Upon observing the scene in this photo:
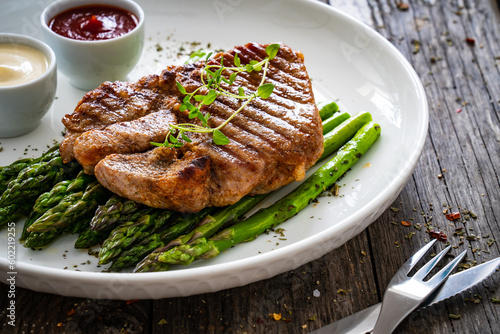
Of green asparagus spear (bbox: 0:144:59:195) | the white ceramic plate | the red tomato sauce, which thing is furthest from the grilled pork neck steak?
the red tomato sauce

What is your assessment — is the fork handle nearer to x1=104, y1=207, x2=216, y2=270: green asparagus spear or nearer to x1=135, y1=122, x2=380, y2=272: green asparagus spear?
x1=135, y1=122, x2=380, y2=272: green asparagus spear

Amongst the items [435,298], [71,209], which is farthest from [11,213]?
[435,298]

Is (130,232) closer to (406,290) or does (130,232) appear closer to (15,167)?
(15,167)

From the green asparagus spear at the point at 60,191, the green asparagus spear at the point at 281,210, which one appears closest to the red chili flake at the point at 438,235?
the green asparagus spear at the point at 281,210

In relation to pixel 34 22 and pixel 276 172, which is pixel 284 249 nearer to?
pixel 276 172

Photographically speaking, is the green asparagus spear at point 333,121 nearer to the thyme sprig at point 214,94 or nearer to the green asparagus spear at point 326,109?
the green asparagus spear at point 326,109

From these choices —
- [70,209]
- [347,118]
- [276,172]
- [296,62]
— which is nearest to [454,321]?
[276,172]
